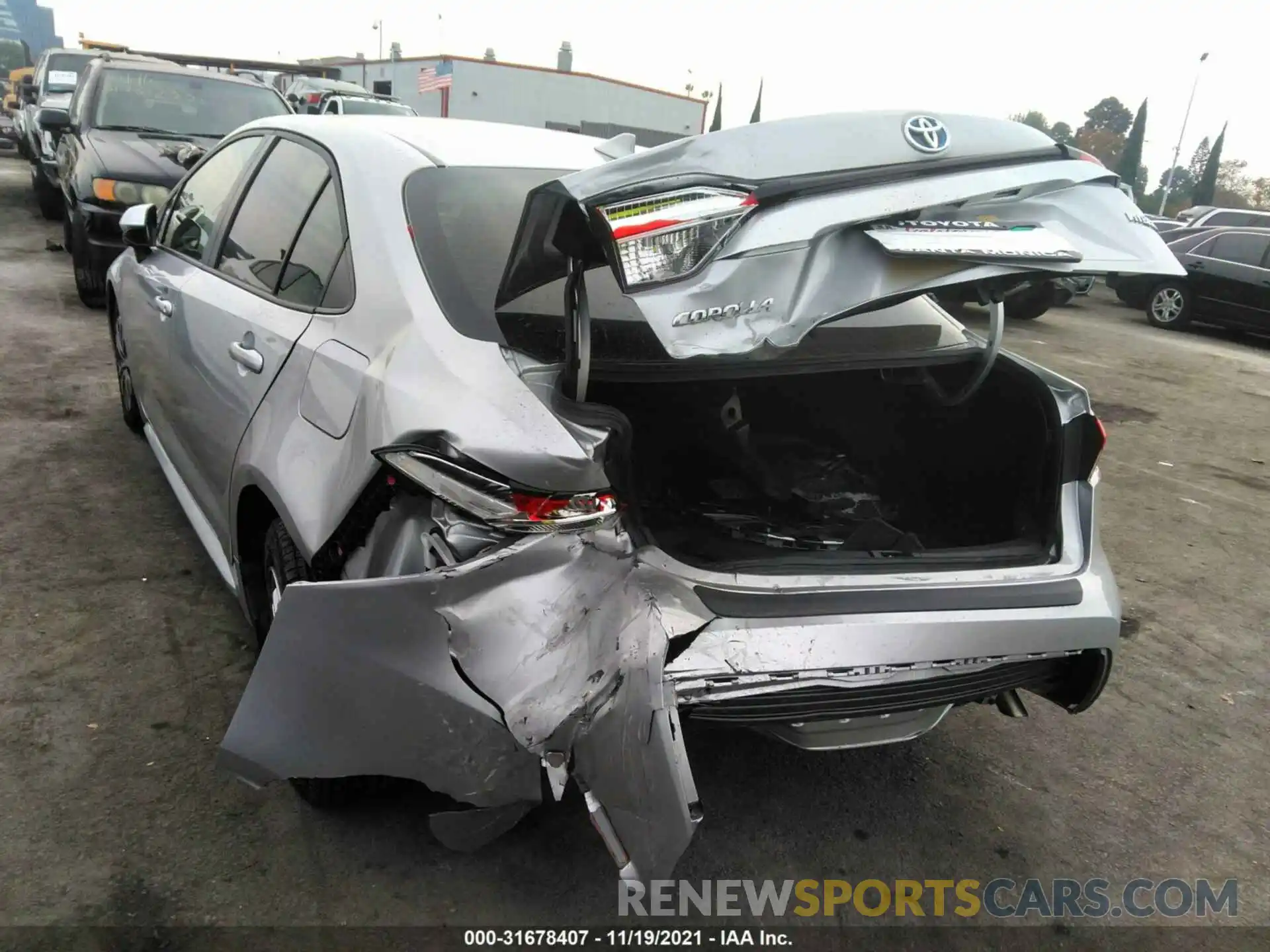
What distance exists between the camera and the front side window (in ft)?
10.5

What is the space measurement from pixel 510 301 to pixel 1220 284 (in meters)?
13.3

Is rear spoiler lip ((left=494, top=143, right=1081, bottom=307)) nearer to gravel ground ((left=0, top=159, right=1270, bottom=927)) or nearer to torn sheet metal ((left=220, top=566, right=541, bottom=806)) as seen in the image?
torn sheet metal ((left=220, top=566, right=541, bottom=806))

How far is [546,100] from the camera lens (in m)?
28.7

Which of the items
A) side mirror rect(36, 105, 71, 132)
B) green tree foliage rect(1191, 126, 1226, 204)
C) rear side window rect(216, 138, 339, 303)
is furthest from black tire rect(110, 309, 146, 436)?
green tree foliage rect(1191, 126, 1226, 204)

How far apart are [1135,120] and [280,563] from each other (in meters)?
52.6

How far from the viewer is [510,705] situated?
5.50ft

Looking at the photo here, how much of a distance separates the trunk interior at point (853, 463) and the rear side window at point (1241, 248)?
11995mm

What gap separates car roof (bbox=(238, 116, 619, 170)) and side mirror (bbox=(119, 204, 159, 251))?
0.87 meters

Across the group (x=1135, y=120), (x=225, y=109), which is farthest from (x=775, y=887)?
(x=1135, y=120)

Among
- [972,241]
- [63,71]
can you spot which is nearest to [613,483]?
[972,241]

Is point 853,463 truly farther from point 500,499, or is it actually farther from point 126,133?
point 126,133

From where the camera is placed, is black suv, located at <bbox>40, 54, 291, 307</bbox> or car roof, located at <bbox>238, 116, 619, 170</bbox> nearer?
car roof, located at <bbox>238, 116, 619, 170</bbox>

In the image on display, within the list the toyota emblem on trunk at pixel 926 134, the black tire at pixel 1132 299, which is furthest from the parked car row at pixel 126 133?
the black tire at pixel 1132 299

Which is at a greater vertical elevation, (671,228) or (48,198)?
(671,228)
